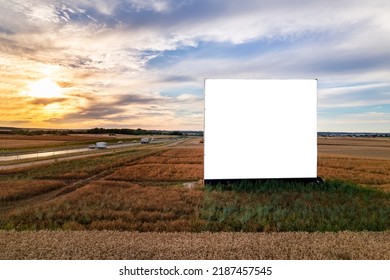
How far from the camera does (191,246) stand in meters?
3.81

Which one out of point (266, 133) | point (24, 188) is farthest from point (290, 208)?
point (24, 188)

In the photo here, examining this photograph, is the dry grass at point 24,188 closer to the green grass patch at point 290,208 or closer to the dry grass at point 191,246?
the dry grass at point 191,246

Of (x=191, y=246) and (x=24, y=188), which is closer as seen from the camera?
(x=191, y=246)

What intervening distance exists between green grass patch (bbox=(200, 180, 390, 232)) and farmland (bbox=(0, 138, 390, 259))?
18 mm

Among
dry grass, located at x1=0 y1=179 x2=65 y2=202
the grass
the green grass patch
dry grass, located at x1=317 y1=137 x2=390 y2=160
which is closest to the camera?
the green grass patch

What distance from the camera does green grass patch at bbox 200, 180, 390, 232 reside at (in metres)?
5.36

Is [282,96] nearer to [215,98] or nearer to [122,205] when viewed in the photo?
[215,98]

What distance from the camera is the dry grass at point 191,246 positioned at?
3650 mm

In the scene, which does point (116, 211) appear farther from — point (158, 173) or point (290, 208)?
point (290, 208)

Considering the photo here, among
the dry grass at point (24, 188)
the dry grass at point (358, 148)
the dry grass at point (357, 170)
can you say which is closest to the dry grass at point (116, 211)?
the dry grass at point (24, 188)

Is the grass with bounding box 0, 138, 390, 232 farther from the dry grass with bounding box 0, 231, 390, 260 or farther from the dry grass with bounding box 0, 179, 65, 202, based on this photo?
the dry grass with bounding box 0, 231, 390, 260

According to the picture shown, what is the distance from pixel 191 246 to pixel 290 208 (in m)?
2.89

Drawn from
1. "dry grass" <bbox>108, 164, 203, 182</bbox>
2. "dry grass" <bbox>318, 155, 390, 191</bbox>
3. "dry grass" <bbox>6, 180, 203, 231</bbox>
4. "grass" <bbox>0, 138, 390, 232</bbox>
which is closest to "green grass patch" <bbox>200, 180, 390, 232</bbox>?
"grass" <bbox>0, 138, 390, 232</bbox>
